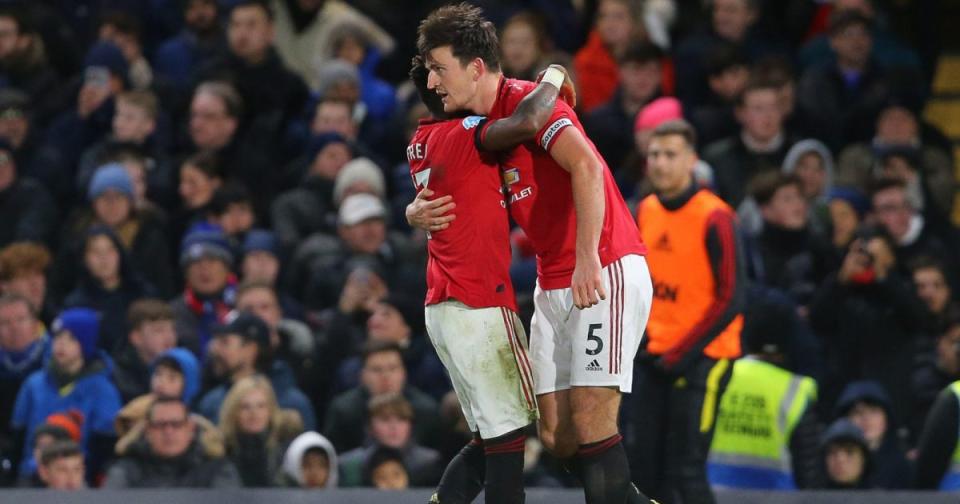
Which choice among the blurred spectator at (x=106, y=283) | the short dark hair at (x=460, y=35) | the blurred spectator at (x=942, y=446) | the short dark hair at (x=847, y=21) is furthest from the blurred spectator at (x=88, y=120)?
the short dark hair at (x=460, y=35)

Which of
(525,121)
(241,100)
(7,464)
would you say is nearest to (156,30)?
(241,100)

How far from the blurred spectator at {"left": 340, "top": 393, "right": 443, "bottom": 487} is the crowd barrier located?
1198 millimetres

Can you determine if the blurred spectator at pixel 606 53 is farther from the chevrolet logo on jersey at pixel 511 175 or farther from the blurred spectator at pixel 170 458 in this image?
the chevrolet logo on jersey at pixel 511 175

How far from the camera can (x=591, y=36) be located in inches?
488

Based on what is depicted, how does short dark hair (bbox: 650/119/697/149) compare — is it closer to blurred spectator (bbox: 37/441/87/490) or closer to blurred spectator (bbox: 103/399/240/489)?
blurred spectator (bbox: 103/399/240/489)

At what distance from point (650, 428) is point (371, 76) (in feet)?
17.2

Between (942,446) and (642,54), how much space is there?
13.0 feet

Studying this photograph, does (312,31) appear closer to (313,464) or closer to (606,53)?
(606,53)

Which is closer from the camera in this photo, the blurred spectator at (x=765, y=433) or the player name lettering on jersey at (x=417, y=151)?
the player name lettering on jersey at (x=417, y=151)

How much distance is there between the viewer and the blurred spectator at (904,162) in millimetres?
11102

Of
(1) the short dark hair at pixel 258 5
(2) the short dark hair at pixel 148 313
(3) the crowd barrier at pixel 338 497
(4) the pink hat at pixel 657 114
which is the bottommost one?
(3) the crowd barrier at pixel 338 497

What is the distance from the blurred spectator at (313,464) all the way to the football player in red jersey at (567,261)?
2776 millimetres

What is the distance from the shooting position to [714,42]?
1200 centimetres

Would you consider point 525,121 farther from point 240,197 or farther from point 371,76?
point 371,76
